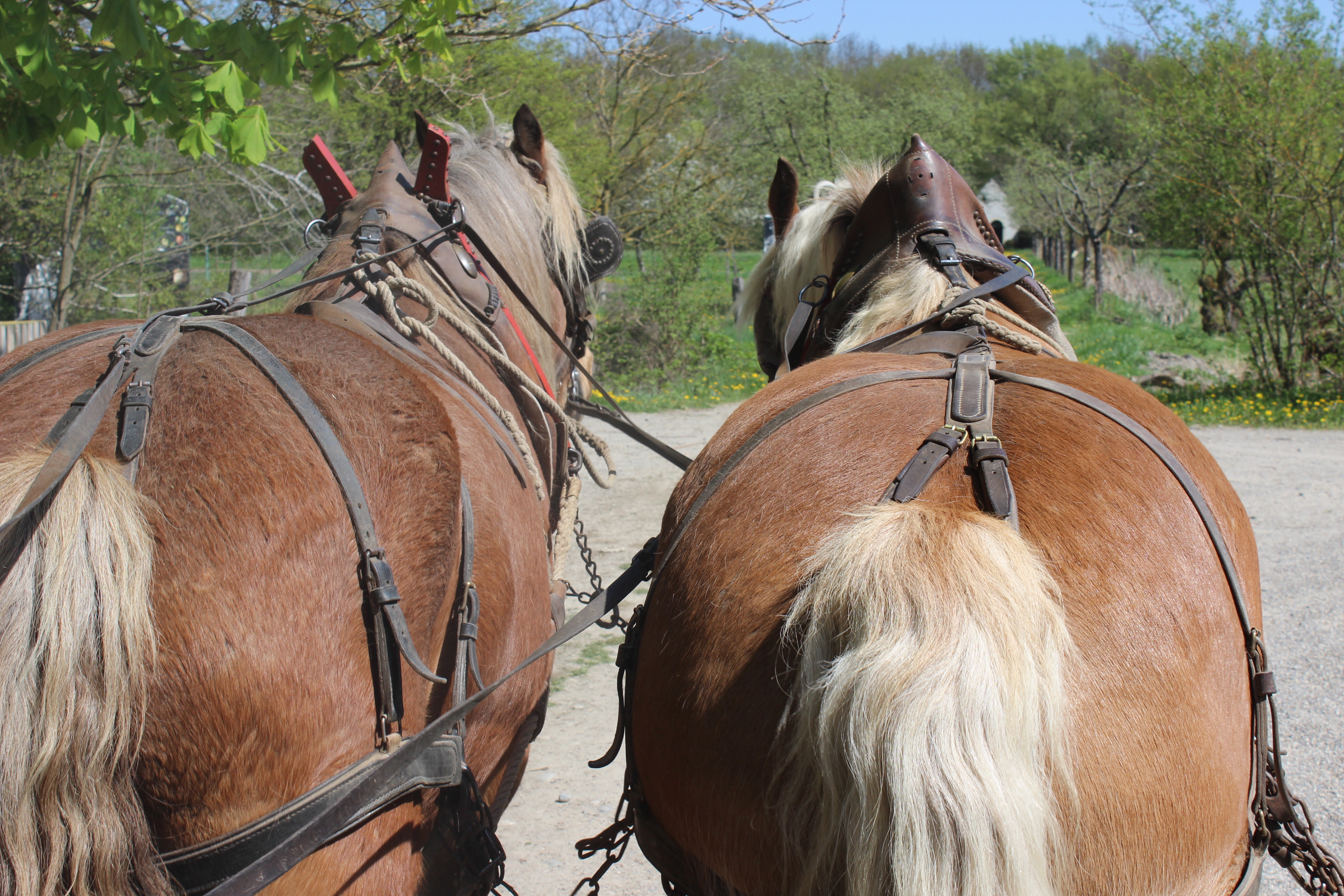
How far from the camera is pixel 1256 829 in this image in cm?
127

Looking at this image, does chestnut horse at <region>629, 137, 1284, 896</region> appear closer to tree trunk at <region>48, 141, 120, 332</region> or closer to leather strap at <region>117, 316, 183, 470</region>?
leather strap at <region>117, 316, 183, 470</region>

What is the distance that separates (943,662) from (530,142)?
2.27m

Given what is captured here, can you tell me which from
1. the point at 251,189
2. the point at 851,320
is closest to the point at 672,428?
the point at 251,189

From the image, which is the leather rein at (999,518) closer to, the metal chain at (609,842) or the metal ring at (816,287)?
the metal chain at (609,842)

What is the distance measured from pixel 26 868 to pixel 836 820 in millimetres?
952

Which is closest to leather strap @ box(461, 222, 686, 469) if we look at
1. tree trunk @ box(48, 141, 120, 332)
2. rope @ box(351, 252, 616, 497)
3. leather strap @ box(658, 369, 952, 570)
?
rope @ box(351, 252, 616, 497)

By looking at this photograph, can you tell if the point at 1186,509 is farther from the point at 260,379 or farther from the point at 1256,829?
the point at 260,379

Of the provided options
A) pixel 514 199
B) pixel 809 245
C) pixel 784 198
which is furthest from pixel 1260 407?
pixel 514 199

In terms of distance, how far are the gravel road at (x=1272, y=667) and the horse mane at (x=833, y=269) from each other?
1.18m

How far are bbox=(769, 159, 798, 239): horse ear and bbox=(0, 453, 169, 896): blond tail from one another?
2.02m

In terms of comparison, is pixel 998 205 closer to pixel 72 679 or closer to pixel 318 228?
pixel 318 228

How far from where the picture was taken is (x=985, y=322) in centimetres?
184

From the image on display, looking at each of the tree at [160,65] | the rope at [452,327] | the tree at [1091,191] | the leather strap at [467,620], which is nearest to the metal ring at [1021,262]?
the rope at [452,327]

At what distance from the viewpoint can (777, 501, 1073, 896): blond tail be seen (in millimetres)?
951
